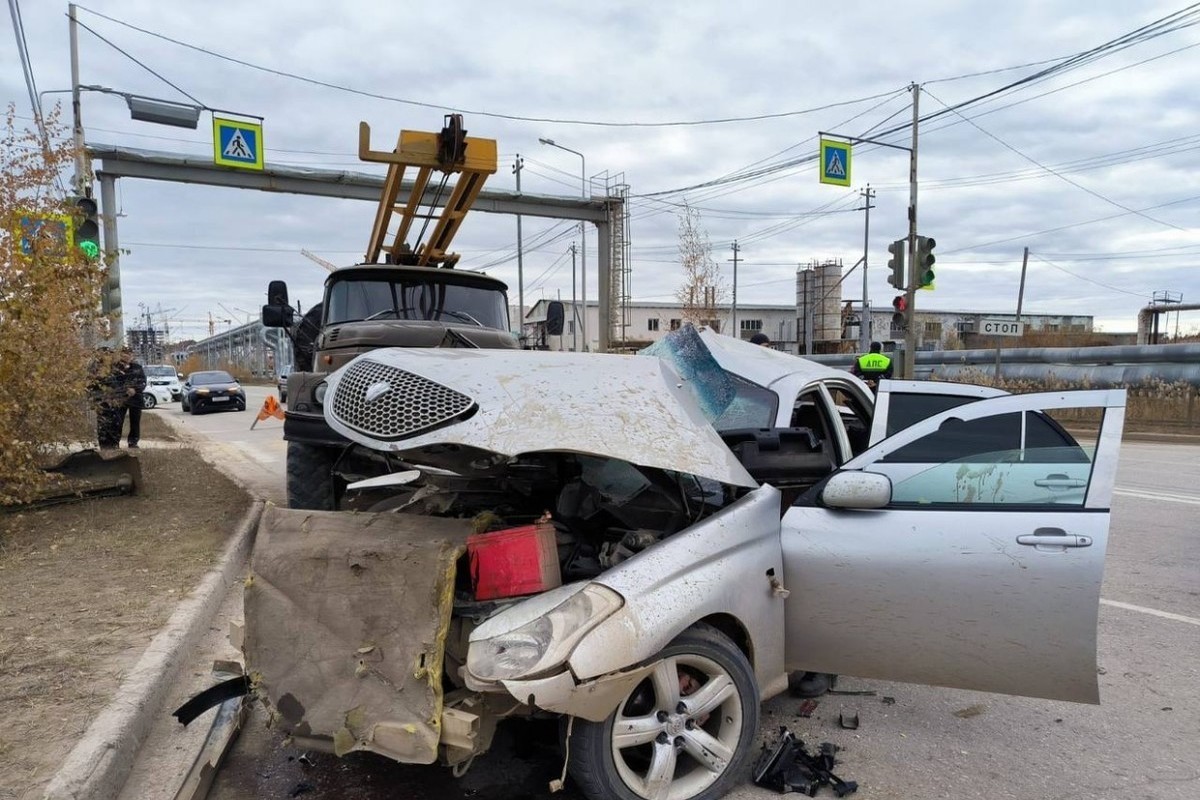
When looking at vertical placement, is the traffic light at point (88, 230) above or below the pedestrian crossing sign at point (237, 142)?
below

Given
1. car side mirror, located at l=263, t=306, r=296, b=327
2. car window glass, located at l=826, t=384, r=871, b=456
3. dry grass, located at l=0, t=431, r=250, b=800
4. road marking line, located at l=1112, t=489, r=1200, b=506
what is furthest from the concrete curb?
road marking line, located at l=1112, t=489, r=1200, b=506

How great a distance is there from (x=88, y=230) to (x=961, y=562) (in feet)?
29.8

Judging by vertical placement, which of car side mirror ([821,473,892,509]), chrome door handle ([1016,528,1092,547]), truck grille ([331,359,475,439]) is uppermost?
Answer: truck grille ([331,359,475,439])

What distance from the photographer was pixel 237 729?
11.6 feet

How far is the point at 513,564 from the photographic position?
9.45 ft

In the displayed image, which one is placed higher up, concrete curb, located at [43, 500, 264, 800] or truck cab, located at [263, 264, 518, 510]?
truck cab, located at [263, 264, 518, 510]

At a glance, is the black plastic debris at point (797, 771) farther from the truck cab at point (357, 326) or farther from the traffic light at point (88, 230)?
the traffic light at point (88, 230)

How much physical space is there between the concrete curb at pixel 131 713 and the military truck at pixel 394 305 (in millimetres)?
1443

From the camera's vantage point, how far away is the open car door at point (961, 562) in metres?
3.03

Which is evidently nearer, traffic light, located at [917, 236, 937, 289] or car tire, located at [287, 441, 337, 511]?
car tire, located at [287, 441, 337, 511]

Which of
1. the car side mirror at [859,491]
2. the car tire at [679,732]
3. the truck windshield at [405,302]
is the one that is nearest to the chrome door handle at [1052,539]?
the car side mirror at [859,491]

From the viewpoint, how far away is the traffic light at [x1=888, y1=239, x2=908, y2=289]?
1684 cm

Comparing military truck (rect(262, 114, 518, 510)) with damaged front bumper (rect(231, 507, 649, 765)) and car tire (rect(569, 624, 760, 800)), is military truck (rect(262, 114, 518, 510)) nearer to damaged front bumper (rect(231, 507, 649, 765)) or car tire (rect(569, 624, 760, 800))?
damaged front bumper (rect(231, 507, 649, 765))

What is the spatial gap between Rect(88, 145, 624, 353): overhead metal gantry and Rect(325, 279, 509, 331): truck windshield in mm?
12531
